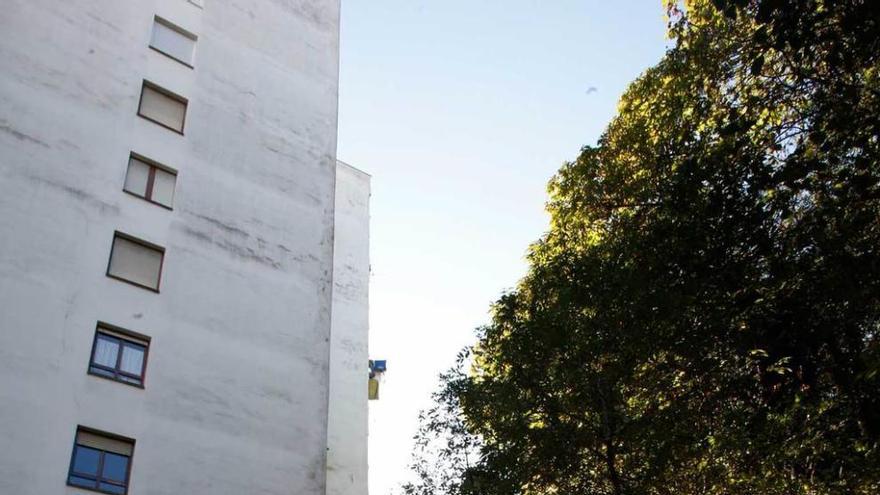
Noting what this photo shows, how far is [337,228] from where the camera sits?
36625 mm

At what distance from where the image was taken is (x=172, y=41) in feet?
76.7

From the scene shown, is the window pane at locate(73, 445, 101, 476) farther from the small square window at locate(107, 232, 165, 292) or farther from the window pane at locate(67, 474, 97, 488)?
the small square window at locate(107, 232, 165, 292)

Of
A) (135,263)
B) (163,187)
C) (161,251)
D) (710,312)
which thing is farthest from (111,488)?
(710,312)

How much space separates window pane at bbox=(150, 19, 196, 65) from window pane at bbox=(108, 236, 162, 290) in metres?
6.08

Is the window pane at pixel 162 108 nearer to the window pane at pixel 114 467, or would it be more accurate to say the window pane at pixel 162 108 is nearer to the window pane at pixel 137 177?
the window pane at pixel 137 177

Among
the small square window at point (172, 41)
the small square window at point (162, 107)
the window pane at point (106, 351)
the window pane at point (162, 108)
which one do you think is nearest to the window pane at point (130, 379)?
the window pane at point (106, 351)

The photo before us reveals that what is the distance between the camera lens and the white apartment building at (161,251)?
17.0 metres

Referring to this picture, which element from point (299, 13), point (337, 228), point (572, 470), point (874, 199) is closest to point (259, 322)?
point (572, 470)

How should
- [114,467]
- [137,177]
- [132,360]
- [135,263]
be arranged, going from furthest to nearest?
[137,177]
[135,263]
[132,360]
[114,467]

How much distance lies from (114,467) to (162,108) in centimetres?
925

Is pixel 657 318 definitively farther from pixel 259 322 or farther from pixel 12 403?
pixel 12 403

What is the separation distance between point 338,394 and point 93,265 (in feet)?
51.2

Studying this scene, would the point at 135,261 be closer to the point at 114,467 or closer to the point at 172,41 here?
the point at 114,467

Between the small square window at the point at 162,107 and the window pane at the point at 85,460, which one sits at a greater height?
the small square window at the point at 162,107
